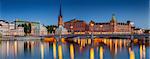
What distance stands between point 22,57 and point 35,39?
3.14 metres

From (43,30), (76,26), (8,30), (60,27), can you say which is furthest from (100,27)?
(8,30)

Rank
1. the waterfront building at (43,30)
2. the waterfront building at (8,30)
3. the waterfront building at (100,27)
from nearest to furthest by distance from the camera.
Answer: the waterfront building at (100,27), the waterfront building at (43,30), the waterfront building at (8,30)

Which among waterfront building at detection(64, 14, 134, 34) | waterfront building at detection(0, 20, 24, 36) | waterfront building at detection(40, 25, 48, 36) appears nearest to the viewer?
waterfront building at detection(64, 14, 134, 34)

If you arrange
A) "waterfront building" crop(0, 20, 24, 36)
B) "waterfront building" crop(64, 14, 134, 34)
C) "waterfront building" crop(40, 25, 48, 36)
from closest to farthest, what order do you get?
"waterfront building" crop(64, 14, 134, 34)
"waterfront building" crop(40, 25, 48, 36)
"waterfront building" crop(0, 20, 24, 36)

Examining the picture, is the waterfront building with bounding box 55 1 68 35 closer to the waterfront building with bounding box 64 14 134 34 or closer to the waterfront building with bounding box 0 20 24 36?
the waterfront building with bounding box 64 14 134 34

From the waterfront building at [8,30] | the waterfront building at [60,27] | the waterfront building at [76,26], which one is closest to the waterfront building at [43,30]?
the waterfront building at [60,27]

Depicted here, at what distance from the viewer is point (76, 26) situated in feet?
24.3

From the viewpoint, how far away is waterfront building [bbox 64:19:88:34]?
682 cm

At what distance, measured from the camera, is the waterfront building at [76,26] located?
682 centimetres

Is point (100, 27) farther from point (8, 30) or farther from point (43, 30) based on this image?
point (8, 30)

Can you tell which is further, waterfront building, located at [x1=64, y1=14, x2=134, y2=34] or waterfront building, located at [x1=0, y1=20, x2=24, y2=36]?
waterfront building, located at [x1=0, y1=20, x2=24, y2=36]

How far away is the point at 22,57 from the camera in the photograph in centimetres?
663

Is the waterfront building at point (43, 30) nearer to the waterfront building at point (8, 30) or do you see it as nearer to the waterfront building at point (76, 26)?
the waterfront building at point (76, 26)

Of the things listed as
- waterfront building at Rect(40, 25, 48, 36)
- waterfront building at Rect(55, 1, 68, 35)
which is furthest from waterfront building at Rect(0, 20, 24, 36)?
waterfront building at Rect(55, 1, 68, 35)
